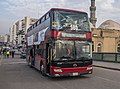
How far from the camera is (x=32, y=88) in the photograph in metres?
12.3

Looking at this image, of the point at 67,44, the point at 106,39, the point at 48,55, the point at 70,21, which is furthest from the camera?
the point at 106,39

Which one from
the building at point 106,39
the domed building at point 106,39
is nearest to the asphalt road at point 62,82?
the building at point 106,39

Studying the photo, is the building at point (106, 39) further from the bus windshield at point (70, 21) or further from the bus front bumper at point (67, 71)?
the bus front bumper at point (67, 71)

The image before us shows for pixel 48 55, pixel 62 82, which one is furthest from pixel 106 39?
pixel 62 82

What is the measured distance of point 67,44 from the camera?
15.3 m

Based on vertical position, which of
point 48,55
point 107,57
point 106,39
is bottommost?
point 107,57

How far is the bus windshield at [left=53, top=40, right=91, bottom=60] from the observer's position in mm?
14977

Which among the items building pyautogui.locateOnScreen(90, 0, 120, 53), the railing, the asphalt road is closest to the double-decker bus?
the asphalt road

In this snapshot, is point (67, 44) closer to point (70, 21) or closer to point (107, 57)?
point (70, 21)

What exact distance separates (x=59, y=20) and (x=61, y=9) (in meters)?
0.70

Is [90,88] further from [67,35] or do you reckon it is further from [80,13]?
[80,13]

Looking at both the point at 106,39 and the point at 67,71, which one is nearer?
the point at 67,71

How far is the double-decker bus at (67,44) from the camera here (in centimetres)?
1496

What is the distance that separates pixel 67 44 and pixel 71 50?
0.40 meters
